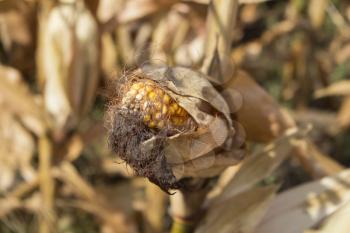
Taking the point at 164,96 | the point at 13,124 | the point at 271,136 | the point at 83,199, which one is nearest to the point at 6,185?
the point at 13,124

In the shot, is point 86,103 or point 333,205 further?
point 86,103

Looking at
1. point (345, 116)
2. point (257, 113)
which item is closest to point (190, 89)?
point (257, 113)

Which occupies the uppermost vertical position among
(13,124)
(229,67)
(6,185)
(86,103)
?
(229,67)

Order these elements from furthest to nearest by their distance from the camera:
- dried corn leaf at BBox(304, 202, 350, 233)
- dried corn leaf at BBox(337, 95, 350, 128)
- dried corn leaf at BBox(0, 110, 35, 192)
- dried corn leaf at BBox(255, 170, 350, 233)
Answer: dried corn leaf at BBox(337, 95, 350, 128)
dried corn leaf at BBox(0, 110, 35, 192)
dried corn leaf at BBox(255, 170, 350, 233)
dried corn leaf at BBox(304, 202, 350, 233)

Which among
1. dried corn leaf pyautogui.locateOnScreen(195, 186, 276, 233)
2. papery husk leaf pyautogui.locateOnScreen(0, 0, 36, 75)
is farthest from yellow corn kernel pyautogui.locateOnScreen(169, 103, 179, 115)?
papery husk leaf pyautogui.locateOnScreen(0, 0, 36, 75)

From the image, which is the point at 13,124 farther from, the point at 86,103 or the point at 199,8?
the point at 199,8

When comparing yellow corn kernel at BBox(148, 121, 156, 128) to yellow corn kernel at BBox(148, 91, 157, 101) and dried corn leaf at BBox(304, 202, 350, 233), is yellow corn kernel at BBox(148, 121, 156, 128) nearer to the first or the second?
yellow corn kernel at BBox(148, 91, 157, 101)
